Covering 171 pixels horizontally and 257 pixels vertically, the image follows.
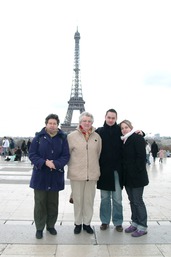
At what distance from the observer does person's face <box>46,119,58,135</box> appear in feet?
16.5

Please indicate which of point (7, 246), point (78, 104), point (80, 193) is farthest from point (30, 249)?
point (78, 104)

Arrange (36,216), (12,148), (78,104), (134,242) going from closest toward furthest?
(134,242)
(36,216)
(12,148)
(78,104)

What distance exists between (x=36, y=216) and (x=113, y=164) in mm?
1380

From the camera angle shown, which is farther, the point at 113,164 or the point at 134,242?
the point at 113,164

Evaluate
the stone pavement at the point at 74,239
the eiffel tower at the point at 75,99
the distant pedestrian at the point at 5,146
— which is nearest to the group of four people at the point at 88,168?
the stone pavement at the point at 74,239

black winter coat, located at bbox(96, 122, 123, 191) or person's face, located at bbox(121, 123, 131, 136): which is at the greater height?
person's face, located at bbox(121, 123, 131, 136)

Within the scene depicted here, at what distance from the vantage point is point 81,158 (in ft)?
16.8

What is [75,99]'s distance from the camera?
81938 mm

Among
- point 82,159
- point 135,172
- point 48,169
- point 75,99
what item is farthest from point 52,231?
point 75,99

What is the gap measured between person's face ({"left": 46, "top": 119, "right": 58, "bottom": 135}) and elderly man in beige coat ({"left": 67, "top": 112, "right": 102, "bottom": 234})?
0.29 m

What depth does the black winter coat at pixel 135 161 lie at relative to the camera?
5082 millimetres

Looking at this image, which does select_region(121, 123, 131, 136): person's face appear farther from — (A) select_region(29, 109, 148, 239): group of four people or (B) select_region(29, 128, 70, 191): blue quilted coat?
(B) select_region(29, 128, 70, 191): blue quilted coat

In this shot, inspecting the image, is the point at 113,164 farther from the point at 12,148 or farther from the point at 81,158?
the point at 12,148

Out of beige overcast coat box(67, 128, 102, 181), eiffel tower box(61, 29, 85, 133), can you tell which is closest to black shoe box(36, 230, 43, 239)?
beige overcast coat box(67, 128, 102, 181)
